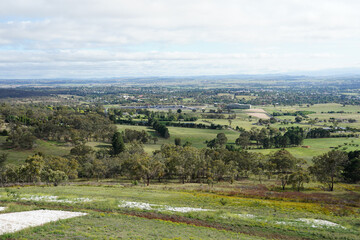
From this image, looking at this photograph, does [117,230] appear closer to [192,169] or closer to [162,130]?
[192,169]

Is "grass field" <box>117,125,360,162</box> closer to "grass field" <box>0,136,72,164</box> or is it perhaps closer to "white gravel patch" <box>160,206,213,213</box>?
"grass field" <box>0,136,72,164</box>

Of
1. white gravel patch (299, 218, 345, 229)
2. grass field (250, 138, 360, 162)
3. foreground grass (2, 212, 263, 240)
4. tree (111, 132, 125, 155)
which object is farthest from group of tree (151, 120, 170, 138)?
white gravel patch (299, 218, 345, 229)

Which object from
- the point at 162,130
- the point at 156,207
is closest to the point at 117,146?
the point at 162,130

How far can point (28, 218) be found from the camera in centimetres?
2645

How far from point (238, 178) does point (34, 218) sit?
55825mm

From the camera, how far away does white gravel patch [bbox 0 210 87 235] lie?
2334cm

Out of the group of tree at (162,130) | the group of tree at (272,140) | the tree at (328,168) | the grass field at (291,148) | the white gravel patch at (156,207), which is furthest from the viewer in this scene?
the group of tree at (162,130)

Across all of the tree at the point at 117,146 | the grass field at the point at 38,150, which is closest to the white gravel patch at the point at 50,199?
the grass field at the point at 38,150

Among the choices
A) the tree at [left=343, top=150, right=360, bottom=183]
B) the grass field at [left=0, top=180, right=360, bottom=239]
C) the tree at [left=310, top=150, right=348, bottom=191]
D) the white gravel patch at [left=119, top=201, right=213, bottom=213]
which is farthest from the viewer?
the tree at [left=343, top=150, right=360, bottom=183]

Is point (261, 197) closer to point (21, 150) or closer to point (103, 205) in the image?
point (103, 205)

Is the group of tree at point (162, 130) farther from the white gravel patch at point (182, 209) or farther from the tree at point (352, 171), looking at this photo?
the white gravel patch at point (182, 209)

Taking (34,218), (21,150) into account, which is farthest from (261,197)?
(21,150)

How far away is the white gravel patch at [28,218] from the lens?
23344 mm

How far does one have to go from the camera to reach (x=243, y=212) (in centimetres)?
3525
